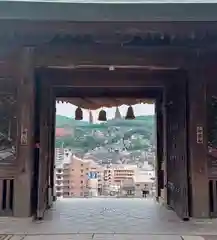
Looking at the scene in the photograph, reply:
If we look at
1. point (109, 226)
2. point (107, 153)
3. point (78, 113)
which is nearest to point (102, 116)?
point (78, 113)

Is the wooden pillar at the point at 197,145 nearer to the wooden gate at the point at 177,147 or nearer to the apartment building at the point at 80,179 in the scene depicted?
the wooden gate at the point at 177,147

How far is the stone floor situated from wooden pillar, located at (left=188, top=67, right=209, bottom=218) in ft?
1.05

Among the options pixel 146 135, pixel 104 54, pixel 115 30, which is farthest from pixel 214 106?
pixel 146 135

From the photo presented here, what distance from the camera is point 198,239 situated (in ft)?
14.9

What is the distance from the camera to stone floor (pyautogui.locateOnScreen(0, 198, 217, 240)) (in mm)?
4719

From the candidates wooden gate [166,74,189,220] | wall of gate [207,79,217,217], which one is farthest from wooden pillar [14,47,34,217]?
wall of gate [207,79,217,217]

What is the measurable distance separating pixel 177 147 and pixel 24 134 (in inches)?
96.1

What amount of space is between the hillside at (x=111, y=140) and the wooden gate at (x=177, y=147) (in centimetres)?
396

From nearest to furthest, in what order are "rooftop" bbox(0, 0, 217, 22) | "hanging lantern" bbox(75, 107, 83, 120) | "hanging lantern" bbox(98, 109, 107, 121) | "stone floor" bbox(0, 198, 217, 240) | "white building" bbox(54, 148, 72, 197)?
"rooftop" bbox(0, 0, 217, 22), "stone floor" bbox(0, 198, 217, 240), "white building" bbox(54, 148, 72, 197), "hanging lantern" bbox(75, 107, 83, 120), "hanging lantern" bbox(98, 109, 107, 121)

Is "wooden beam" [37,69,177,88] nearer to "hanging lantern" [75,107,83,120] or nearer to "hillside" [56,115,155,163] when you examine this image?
"hanging lantern" [75,107,83,120]

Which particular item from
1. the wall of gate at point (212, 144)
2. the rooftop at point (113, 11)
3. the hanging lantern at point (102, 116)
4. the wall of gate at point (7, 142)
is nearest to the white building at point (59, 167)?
the hanging lantern at point (102, 116)

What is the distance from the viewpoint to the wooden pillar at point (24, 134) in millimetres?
5887

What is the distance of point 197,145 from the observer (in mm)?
6098

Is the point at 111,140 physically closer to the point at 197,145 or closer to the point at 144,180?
the point at 144,180
